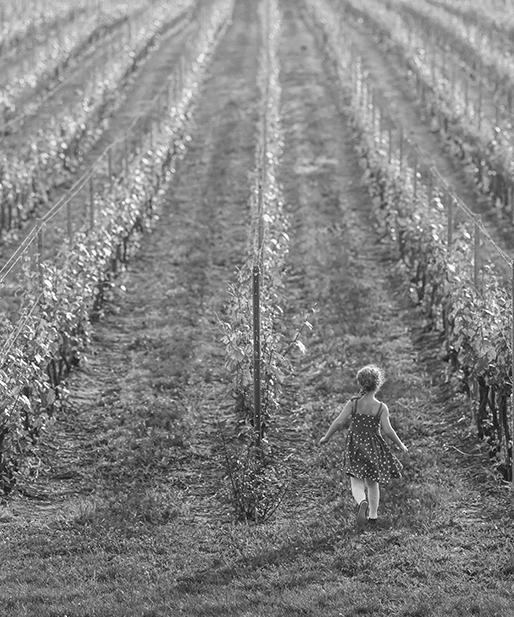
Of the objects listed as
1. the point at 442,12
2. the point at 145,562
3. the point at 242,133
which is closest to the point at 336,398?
the point at 145,562

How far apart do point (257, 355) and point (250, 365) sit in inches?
17.2

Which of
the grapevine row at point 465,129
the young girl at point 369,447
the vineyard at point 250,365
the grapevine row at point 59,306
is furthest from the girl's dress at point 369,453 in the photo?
the grapevine row at point 465,129

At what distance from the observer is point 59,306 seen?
995 centimetres

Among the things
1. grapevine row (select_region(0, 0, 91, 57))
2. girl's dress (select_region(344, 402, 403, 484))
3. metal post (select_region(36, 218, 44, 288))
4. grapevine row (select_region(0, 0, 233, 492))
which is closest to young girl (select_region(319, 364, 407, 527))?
girl's dress (select_region(344, 402, 403, 484))

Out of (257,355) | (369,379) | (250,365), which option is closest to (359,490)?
(369,379)

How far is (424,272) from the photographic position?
40.9 feet

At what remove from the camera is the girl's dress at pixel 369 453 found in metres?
7.36

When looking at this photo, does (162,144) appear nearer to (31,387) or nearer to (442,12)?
(31,387)

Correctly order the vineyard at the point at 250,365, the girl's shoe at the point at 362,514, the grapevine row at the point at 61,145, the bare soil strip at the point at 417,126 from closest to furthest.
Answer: the vineyard at the point at 250,365 → the girl's shoe at the point at 362,514 → the grapevine row at the point at 61,145 → the bare soil strip at the point at 417,126

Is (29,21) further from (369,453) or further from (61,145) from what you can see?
(369,453)

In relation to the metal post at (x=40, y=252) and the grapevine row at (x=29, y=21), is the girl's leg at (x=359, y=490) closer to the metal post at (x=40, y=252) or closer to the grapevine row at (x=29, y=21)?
the metal post at (x=40, y=252)

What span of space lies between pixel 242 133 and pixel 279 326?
37.5ft

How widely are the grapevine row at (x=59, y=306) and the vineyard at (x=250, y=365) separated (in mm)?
48

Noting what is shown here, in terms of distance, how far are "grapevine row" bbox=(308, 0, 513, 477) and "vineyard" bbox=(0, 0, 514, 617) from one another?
38mm
